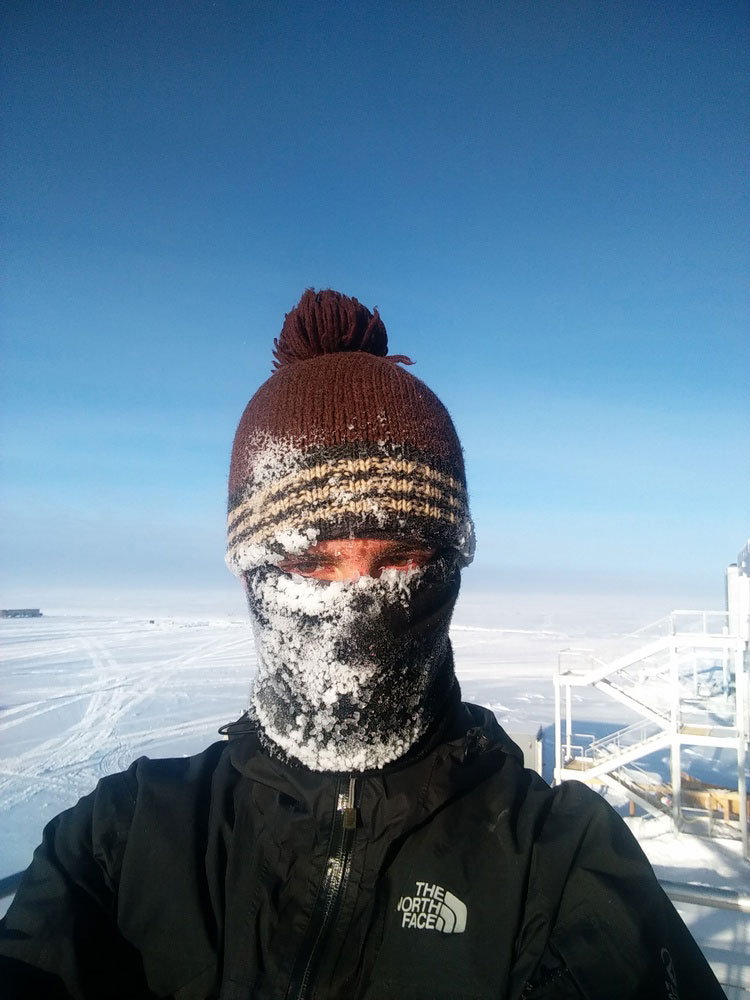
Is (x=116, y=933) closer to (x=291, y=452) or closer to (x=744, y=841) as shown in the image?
(x=291, y=452)

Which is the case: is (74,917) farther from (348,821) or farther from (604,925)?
(604,925)

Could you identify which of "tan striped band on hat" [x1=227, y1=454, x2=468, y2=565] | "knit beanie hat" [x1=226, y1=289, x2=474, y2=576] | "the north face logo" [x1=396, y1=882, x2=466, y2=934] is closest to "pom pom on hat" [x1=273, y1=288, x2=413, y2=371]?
"knit beanie hat" [x1=226, y1=289, x2=474, y2=576]

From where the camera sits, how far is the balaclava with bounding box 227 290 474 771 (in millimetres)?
1371

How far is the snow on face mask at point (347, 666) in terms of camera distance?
135 cm

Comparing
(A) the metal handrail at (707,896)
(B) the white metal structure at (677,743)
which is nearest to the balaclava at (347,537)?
(A) the metal handrail at (707,896)

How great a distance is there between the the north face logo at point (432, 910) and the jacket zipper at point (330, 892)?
13cm

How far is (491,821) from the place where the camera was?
128 cm

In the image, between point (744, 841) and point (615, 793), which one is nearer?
point (744, 841)

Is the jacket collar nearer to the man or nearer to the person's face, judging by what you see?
the man

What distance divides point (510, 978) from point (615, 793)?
13.0 meters

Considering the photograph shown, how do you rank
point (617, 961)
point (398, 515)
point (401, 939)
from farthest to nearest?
point (398, 515) → point (401, 939) → point (617, 961)

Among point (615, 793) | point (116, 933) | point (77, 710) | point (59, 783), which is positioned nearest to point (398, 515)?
point (116, 933)

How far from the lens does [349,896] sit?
3.92 ft

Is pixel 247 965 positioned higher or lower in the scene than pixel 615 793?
higher
